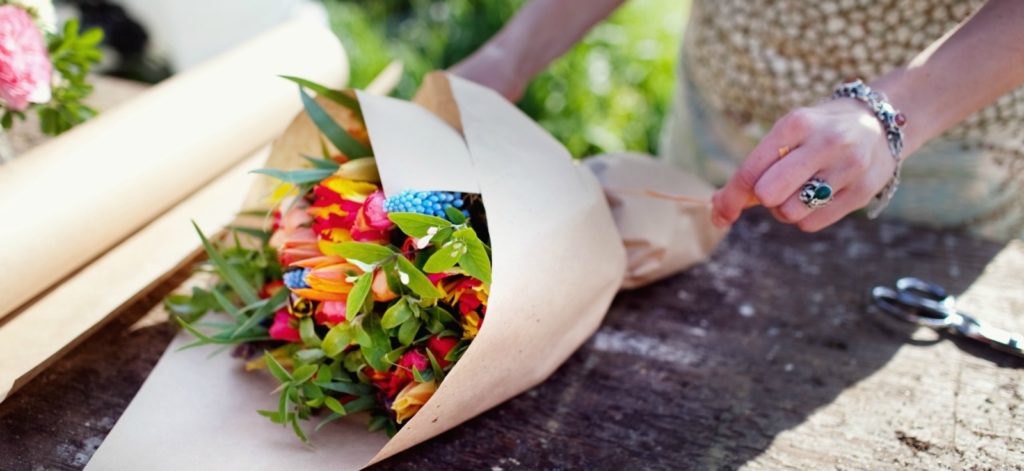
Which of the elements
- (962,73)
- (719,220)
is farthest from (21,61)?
(962,73)

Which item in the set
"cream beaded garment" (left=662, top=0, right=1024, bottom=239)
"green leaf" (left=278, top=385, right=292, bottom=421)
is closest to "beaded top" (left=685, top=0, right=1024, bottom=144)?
"cream beaded garment" (left=662, top=0, right=1024, bottom=239)

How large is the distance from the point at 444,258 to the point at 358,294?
89 millimetres

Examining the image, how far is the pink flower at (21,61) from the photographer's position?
89 cm

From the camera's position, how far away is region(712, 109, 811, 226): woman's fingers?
0.78m

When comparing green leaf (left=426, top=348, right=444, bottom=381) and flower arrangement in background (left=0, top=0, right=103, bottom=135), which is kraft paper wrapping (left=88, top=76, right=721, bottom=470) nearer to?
green leaf (left=426, top=348, right=444, bottom=381)

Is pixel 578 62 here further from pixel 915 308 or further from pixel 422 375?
pixel 422 375

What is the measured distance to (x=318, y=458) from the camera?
2.52 feet

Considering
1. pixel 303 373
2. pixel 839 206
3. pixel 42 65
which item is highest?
pixel 42 65

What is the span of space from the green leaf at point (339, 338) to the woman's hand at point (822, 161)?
1.46 feet

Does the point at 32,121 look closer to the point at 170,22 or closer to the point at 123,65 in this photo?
the point at 170,22

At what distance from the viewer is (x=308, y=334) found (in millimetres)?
786

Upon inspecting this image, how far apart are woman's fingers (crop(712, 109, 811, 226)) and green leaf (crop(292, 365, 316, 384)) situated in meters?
0.48

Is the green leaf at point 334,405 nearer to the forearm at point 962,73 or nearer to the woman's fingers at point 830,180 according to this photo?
the woman's fingers at point 830,180

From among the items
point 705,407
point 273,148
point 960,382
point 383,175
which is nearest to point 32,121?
point 273,148
